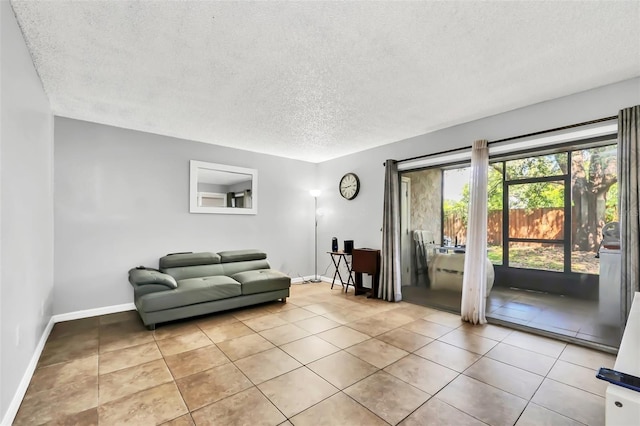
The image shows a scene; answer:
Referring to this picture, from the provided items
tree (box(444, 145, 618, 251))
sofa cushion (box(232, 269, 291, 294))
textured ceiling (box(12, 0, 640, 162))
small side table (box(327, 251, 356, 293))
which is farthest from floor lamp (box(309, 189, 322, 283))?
tree (box(444, 145, 618, 251))

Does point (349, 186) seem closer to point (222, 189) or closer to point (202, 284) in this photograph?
point (222, 189)

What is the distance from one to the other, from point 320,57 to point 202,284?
3.07 metres

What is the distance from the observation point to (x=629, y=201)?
8.31ft

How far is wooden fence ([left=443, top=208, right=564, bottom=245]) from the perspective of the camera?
4402mm

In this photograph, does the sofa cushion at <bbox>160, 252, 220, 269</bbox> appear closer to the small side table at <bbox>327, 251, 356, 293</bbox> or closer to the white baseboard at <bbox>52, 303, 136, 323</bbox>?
the white baseboard at <bbox>52, 303, 136, 323</bbox>

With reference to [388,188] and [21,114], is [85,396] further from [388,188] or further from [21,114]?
[388,188]

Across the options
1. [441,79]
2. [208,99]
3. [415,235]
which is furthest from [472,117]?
[208,99]

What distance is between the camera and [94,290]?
12.4 feet

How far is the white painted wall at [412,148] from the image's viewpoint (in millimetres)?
2799

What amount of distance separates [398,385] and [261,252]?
338cm

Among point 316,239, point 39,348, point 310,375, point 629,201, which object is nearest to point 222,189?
point 316,239

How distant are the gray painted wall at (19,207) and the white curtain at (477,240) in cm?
423

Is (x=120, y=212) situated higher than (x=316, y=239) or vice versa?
(x=120, y=212)

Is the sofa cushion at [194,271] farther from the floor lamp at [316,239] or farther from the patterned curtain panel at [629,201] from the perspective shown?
the patterned curtain panel at [629,201]
